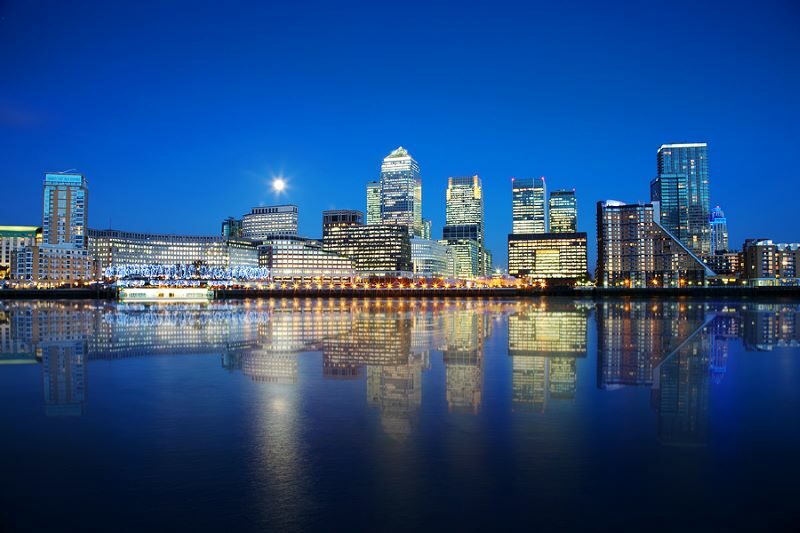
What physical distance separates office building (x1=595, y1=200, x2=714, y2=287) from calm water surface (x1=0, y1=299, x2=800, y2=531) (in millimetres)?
180430

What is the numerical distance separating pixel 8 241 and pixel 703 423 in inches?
9194

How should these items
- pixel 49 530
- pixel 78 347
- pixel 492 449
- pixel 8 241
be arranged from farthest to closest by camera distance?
pixel 8 241, pixel 78 347, pixel 492 449, pixel 49 530

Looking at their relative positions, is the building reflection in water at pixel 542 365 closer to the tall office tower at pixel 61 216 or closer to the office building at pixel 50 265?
the office building at pixel 50 265

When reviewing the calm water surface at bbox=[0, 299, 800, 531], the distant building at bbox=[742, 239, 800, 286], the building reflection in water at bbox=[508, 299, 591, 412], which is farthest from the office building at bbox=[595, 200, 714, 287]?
the calm water surface at bbox=[0, 299, 800, 531]

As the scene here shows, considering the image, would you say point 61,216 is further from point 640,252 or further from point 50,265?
point 640,252

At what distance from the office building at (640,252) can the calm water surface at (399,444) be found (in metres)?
180

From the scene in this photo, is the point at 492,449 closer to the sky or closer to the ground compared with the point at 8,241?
closer to the ground

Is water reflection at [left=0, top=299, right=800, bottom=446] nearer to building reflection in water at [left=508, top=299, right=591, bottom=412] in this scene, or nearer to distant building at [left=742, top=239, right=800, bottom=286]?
building reflection in water at [left=508, top=299, right=591, bottom=412]

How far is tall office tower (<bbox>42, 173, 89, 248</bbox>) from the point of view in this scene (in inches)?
7682

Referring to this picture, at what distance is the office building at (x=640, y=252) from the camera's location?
18115 cm

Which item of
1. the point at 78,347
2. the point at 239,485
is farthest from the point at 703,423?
the point at 78,347

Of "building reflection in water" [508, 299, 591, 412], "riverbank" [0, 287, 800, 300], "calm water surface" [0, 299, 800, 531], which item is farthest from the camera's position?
"riverbank" [0, 287, 800, 300]

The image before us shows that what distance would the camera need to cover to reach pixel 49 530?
205 inches

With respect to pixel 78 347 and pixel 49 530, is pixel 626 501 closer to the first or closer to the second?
pixel 49 530
